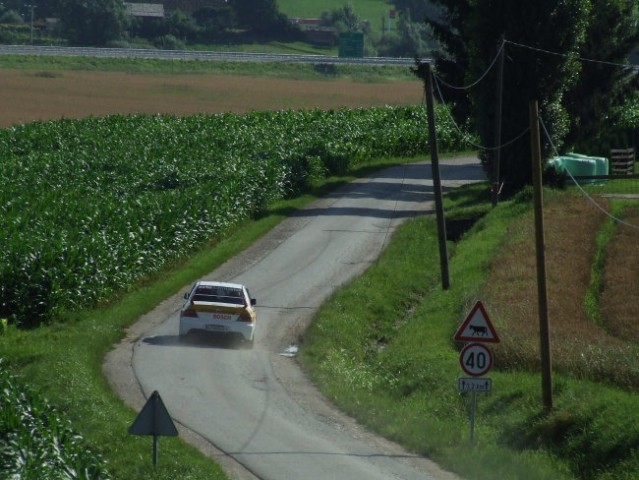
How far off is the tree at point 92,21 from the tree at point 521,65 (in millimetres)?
91927

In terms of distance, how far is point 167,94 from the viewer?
99.3 m

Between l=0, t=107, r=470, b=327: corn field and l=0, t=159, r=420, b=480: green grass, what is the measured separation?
0.79 metres

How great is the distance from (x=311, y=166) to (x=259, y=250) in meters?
14.6

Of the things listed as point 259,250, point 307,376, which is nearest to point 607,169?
point 259,250

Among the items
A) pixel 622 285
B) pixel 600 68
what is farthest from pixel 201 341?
pixel 600 68

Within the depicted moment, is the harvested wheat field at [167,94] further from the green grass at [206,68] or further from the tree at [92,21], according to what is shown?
the tree at [92,21]

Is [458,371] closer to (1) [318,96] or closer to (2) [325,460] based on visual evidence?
(2) [325,460]

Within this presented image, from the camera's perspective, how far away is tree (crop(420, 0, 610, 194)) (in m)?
46.2

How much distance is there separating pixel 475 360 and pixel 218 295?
1009cm

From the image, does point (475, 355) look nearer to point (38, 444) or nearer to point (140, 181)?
point (38, 444)

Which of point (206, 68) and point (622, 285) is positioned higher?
point (206, 68)

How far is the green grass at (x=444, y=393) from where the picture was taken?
18312 millimetres

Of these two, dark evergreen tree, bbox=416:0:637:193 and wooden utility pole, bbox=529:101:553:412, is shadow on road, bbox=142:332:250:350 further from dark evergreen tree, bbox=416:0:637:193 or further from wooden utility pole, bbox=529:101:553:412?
dark evergreen tree, bbox=416:0:637:193

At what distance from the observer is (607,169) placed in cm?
5572
